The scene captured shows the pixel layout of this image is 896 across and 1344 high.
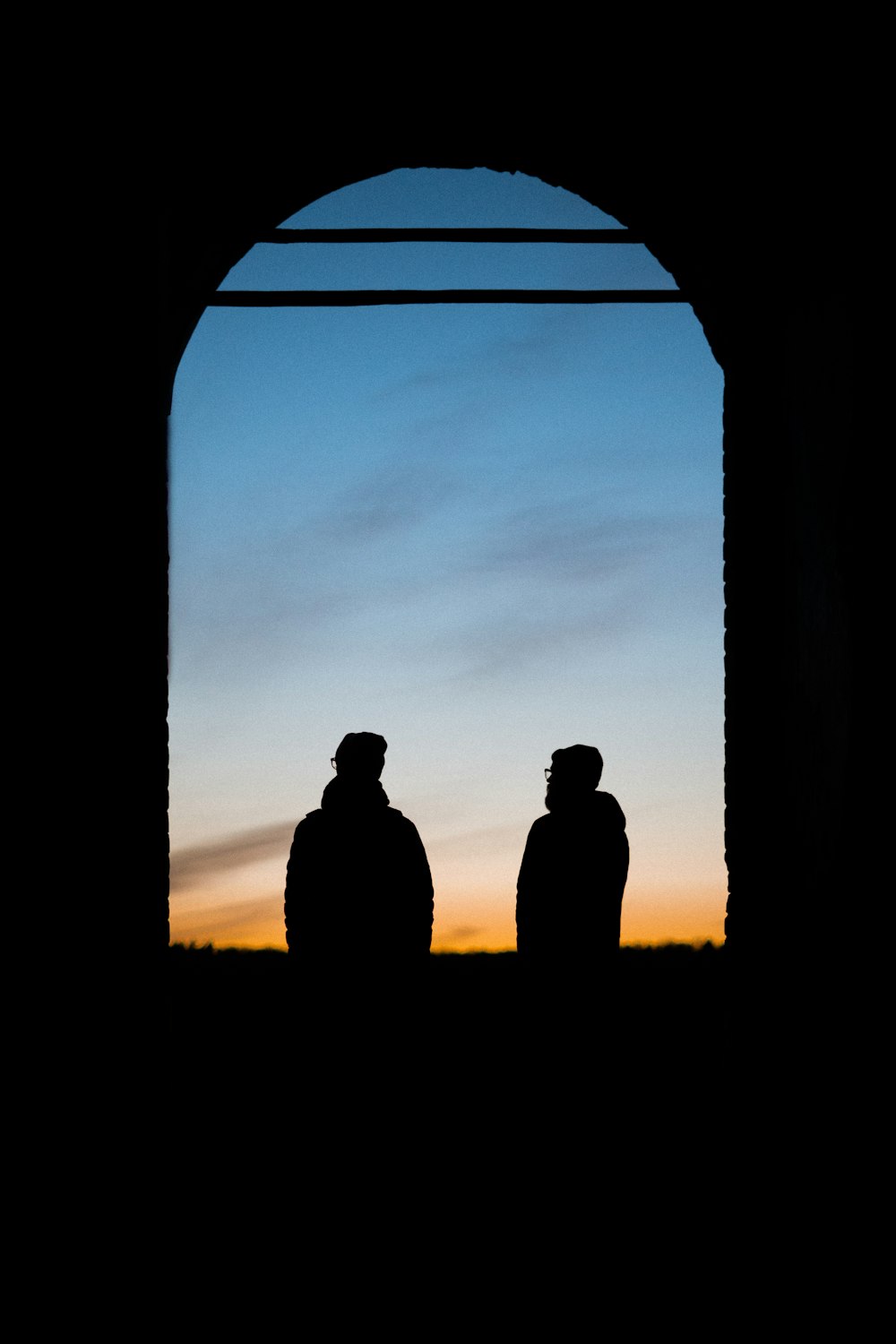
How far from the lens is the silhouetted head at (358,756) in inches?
212

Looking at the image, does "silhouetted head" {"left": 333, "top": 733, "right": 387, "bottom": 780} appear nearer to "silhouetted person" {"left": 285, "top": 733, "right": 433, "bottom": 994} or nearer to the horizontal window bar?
"silhouetted person" {"left": 285, "top": 733, "right": 433, "bottom": 994}

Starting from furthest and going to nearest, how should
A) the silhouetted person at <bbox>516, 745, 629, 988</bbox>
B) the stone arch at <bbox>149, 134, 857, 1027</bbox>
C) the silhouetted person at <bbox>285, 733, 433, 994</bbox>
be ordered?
the silhouetted person at <bbox>516, 745, 629, 988</bbox> → the silhouetted person at <bbox>285, 733, 433, 994</bbox> → the stone arch at <bbox>149, 134, 857, 1027</bbox>

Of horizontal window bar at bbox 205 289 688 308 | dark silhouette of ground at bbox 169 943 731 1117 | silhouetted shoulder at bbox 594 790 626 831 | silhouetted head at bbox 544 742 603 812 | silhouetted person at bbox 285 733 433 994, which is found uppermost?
horizontal window bar at bbox 205 289 688 308

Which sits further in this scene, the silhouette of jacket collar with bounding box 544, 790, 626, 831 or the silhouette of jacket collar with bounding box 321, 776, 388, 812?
the silhouette of jacket collar with bounding box 544, 790, 626, 831

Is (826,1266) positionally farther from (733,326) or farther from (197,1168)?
(733,326)

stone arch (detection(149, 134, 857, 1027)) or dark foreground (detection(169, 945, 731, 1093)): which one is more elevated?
stone arch (detection(149, 134, 857, 1027))

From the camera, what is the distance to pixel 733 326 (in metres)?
4.85

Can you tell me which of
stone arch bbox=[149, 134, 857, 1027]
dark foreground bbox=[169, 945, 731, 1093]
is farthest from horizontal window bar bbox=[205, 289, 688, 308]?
dark foreground bbox=[169, 945, 731, 1093]

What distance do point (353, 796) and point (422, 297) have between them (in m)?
2.25

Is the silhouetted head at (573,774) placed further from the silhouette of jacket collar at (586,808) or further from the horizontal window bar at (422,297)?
the horizontal window bar at (422,297)

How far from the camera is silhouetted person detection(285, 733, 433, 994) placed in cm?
535

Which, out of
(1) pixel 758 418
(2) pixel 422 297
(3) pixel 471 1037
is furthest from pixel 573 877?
(2) pixel 422 297

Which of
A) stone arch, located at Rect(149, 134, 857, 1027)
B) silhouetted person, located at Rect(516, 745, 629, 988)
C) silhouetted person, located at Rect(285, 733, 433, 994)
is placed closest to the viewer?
stone arch, located at Rect(149, 134, 857, 1027)

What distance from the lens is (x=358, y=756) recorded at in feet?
17.7
